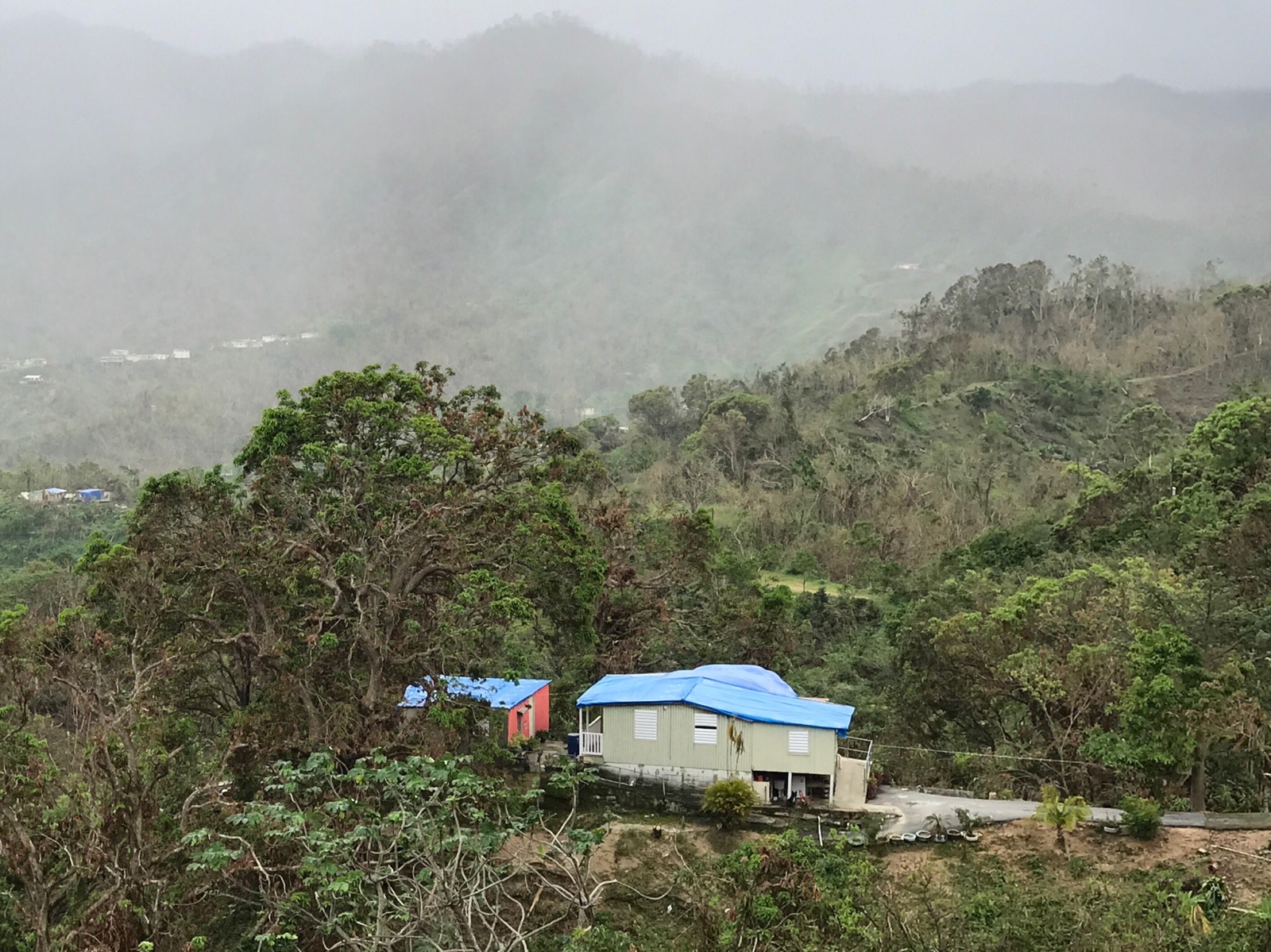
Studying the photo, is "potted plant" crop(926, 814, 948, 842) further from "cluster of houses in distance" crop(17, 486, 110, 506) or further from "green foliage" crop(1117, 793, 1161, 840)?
"cluster of houses in distance" crop(17, 486, 110, 506)

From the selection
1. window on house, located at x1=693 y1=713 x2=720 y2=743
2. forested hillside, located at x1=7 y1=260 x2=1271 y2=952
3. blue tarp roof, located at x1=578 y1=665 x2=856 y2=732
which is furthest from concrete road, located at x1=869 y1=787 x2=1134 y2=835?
window on house, located at x1=693 y1=713 x2=720 y2=743

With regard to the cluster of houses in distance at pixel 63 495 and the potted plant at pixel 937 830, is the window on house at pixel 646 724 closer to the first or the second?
the potted plant at pixel 937 830

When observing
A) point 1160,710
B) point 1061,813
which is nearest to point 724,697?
point 1061,813

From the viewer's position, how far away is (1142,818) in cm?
1455

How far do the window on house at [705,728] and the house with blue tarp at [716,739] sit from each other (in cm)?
1

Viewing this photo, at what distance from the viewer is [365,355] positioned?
423 ft

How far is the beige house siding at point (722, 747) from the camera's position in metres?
16.7

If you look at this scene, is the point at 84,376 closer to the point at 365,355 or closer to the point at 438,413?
the point at 365,355

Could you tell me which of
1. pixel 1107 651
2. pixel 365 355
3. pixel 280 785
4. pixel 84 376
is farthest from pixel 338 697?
pixel 84 376

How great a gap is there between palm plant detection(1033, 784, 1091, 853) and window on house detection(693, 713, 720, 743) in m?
5.03

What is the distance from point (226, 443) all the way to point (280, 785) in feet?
295

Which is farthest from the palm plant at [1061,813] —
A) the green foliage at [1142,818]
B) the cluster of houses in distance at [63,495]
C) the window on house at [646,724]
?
the cluster of houses in distance at [63,495]

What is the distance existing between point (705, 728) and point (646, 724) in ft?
3.42

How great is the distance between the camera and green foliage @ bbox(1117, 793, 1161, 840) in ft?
47.7
